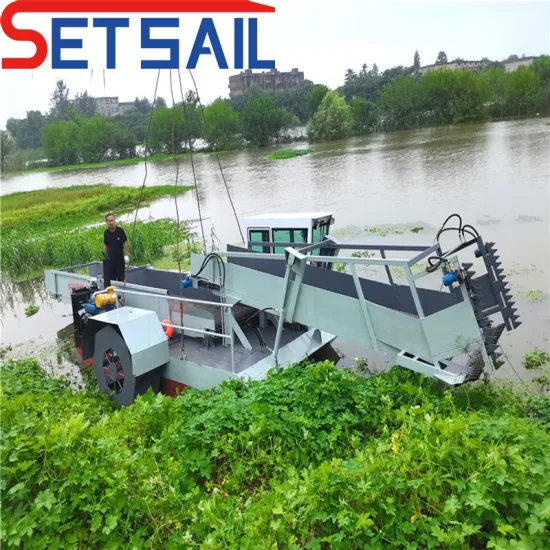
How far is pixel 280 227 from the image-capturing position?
7156 mm

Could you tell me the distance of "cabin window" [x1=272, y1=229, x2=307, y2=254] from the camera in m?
7.05

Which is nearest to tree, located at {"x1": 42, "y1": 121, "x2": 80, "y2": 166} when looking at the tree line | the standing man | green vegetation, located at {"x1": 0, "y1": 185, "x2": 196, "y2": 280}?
the tree line

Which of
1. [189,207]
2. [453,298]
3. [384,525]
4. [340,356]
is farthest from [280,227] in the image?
[189,207]

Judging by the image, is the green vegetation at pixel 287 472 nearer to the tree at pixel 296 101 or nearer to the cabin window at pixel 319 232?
the cabin window at pixel 319 232

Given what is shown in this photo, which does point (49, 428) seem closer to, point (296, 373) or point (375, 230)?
point (296, 373)

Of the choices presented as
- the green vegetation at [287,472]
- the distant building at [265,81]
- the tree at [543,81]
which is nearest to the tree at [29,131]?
the distant building at [265,81]

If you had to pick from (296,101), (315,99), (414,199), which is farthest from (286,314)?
(296,101)

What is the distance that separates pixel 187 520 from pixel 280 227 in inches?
173

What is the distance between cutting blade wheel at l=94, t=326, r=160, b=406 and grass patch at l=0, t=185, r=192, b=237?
15593 millimetres

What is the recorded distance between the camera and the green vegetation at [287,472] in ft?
10.0

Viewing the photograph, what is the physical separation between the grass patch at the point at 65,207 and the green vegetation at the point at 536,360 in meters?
18.9

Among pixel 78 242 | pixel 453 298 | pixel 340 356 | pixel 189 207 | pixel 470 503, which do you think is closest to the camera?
pixel 470 503

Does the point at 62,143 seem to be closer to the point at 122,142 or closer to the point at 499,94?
the point at 122,142

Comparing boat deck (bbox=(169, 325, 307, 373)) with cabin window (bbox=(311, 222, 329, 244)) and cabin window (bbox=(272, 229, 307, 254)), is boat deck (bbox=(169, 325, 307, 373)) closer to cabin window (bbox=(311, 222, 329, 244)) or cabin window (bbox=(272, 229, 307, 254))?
cabin window (bbox=(272, 229, 307, 254))
